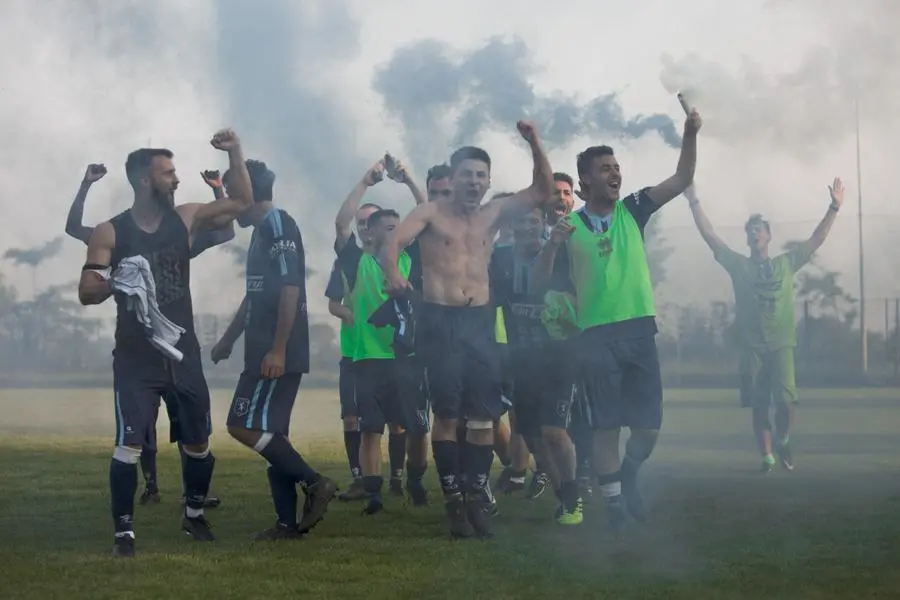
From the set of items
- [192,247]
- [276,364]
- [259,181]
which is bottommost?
[276,364]

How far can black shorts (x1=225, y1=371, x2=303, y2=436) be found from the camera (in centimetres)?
724

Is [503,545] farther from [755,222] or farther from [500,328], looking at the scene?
[755,222]

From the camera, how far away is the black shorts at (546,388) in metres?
7.95

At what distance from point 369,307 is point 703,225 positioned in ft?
7.42

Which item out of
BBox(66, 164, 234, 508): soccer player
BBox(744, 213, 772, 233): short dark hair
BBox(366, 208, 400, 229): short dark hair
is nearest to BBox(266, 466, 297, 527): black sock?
BBox(66, 164, 234, 508): soccer player

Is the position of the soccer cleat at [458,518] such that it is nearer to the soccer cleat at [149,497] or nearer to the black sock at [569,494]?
the black sock at [569,494]

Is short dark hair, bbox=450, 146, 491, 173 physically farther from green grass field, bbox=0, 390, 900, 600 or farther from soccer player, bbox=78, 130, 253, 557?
green grass field, bbox=0, 390, 900, 600

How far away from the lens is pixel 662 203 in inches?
296

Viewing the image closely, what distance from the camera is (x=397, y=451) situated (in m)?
9.79

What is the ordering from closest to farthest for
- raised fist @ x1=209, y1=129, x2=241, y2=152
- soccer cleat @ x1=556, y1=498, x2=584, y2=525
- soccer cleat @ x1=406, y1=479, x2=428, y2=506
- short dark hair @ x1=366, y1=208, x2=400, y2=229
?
raised fist @ x1=209, y1=129, x2=241, y2=152 < soccer cleat @ x1=556, y1=498, x2=584, y2=525 < soccer cleat @ x1=406, y1=479, x2=428, y2=506 < short dark hair @ x1=366, y1=208, x2=400, y2=229

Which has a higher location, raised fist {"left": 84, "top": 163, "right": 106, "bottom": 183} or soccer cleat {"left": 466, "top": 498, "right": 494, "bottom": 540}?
raised fist {"left": 84, "top": 163, "right": 106, "bottom": 183}

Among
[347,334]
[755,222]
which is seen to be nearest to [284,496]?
[347,334]

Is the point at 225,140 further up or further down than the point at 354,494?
further up

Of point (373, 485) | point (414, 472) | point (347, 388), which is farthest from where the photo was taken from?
point (347, 388)
